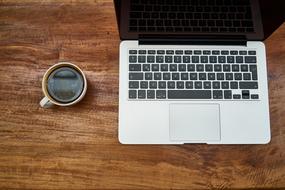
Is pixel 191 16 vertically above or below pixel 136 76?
above

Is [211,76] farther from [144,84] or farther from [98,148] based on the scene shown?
[98,148]

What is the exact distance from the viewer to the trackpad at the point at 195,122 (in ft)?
2.51

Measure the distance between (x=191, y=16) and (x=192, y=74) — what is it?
0.13 meters

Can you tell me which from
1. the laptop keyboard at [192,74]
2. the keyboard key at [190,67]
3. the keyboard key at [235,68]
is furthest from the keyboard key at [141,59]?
the keyboard key at [235,68]

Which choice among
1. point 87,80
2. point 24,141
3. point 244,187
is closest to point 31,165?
point 24,141

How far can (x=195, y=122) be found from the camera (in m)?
0.77

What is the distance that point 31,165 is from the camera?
0.77 meters

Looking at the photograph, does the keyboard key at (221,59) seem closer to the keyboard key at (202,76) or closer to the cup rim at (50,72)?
the keyboard key at (202,76)

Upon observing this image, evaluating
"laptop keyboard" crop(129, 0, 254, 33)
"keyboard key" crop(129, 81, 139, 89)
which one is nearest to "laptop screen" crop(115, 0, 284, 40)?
"laptop keyboard" crop(129, 0, 254, 33)

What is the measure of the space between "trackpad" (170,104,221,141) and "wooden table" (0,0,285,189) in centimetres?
3

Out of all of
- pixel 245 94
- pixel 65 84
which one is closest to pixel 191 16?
pixel 245 94

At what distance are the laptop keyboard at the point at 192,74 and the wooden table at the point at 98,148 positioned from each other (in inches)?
2.0

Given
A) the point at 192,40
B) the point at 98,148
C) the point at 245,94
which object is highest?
the point at 192,40

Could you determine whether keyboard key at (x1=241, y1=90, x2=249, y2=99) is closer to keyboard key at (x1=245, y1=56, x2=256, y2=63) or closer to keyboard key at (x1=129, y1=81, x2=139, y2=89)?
keyboard key at (x1=245, y1=56, x2=256, y2=63)
